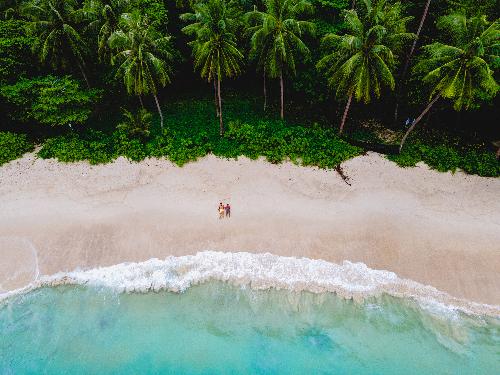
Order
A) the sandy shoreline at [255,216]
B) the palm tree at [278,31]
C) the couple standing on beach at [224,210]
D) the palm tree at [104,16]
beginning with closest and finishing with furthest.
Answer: the sandy shoreline at [255,216], the couple standing on beach at [224,210], the palm tree at [278,31], the palm tree at [104,16]

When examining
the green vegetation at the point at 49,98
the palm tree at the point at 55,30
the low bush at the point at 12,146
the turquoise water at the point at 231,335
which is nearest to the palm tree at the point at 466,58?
the turquoise water at the point at 231,335

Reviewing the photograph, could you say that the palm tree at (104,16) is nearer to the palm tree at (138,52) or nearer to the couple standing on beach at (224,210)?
the palm tree at (138,52)

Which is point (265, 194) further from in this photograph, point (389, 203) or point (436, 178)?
point (436, 178)

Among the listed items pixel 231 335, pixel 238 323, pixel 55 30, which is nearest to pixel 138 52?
pixel 55 30

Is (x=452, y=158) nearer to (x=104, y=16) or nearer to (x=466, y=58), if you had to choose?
(x=466, y=58)

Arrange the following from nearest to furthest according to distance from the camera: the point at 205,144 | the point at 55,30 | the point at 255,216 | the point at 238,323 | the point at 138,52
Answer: the point at 238,323 < the point at 255,216 < the point at 138,52 < the point at 55,30 < the point at 205,144

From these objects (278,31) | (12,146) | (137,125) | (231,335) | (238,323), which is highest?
(278,31)
